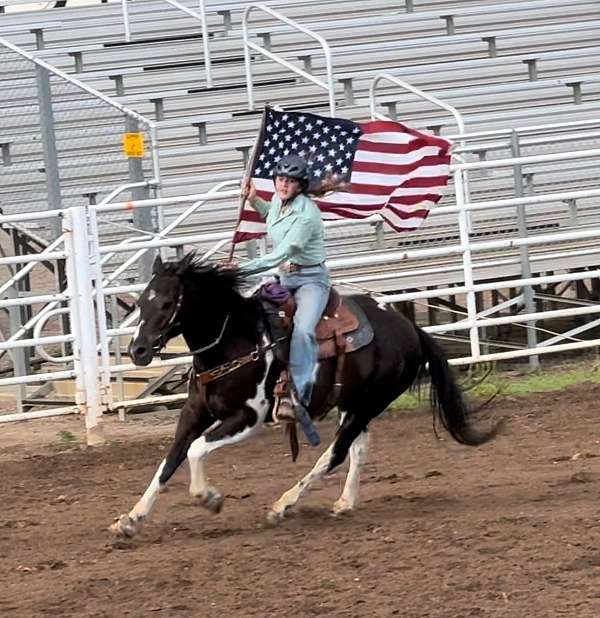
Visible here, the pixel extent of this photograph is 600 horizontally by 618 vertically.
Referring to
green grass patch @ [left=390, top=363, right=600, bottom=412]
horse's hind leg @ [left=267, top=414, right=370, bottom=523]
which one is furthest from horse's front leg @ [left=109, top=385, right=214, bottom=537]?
green grass patch @ [left=390, top=363, right=600, bottom=412]

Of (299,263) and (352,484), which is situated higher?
(299,263)

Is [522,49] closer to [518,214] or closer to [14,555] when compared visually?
[518,214]

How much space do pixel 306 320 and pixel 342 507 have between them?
101cm

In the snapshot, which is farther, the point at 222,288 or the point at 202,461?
the point at 222,288

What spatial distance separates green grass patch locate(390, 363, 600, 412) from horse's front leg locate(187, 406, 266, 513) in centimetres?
350

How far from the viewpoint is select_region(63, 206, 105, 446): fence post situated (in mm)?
10133

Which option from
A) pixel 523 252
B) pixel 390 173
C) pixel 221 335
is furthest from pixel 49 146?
pixel 221 335

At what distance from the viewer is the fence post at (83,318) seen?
10133 millimetres

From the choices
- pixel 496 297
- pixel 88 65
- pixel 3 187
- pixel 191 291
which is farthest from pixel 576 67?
pixel 191 291

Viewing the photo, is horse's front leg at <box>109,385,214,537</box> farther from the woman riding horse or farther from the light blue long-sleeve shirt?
the light blue long-sleeve shirt

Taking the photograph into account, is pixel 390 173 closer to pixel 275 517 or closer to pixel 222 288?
pixel 222 288

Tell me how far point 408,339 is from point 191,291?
142 cm

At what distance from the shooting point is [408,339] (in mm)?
7969

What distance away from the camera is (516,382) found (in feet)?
38.7
